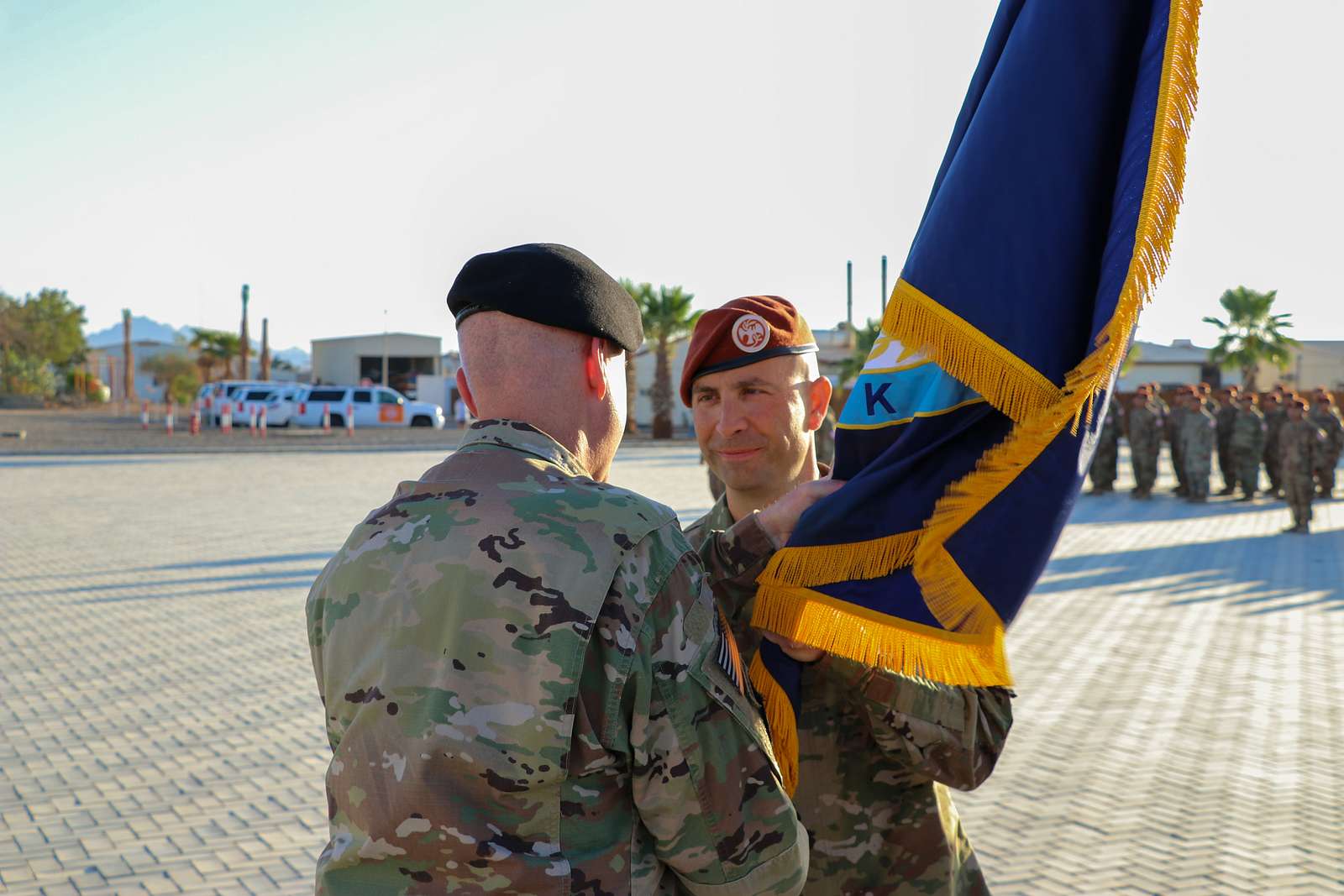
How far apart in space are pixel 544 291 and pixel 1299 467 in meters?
17.2

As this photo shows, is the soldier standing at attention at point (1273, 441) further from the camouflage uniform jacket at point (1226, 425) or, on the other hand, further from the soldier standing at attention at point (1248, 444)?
the camouflage uniform jacket at point (1226, 425)

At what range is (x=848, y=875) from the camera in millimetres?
2314

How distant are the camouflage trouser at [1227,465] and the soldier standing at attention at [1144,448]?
1.45m

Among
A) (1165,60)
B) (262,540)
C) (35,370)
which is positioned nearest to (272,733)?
(1165,60)

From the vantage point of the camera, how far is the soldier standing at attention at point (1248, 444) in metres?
21.2

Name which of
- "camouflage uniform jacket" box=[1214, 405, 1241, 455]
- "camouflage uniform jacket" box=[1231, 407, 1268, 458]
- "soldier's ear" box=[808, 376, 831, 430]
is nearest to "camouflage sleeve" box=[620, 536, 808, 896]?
"soldier's ear" box=[808, 376, 831, 430]

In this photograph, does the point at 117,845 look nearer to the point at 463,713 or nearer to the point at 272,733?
the point at 272,733

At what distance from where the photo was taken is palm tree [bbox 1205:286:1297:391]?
42.5 metres

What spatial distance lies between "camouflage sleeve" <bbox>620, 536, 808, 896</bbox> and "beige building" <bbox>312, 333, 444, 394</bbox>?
65.4m

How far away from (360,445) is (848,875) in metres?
33.4

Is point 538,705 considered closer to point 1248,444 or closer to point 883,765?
point 883,765

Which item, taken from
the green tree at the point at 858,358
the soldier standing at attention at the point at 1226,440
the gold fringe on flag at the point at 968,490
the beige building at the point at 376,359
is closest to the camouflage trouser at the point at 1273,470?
the soldier standing at attention at the point at 1226,440

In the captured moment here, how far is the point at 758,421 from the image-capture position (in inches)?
111

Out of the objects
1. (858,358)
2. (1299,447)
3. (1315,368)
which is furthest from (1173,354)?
(1299,447)
